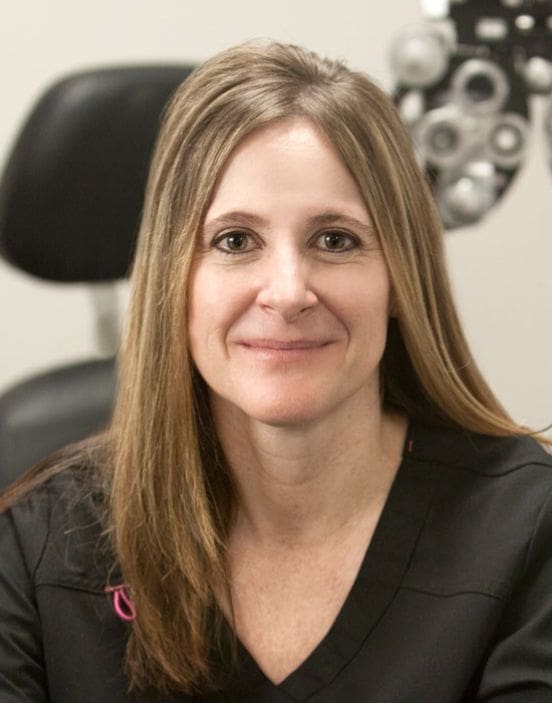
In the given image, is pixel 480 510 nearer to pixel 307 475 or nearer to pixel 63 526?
pixel 307 475

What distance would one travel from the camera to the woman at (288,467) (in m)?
1.22

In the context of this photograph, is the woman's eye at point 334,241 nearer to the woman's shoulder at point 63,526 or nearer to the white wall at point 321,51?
the woman's shoulder at point 63,526

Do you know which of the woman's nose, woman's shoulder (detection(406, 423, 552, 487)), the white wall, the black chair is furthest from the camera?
the white wall

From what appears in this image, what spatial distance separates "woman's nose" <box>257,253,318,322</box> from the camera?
118 cm

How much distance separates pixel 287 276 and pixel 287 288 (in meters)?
0.01

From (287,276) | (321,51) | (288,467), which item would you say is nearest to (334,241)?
(287,276)

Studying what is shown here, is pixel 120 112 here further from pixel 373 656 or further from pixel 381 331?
pixel 373 656

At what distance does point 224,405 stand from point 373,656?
28 cm

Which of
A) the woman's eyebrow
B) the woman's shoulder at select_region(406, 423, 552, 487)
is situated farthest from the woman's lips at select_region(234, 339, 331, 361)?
the woman's shoulder at select_region(406, 423, 552, 487)

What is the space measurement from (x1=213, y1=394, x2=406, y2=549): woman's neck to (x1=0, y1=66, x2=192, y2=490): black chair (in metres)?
0.37

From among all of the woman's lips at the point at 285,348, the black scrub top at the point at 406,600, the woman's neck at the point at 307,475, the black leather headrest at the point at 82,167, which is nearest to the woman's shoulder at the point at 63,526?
the black scrub top at the point at 406,600

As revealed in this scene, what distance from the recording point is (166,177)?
1.27 m

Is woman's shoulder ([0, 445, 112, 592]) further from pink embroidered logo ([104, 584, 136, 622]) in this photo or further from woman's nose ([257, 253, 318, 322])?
woman's nose ([257, 253, 318, 322])

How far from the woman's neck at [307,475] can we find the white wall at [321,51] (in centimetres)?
110
